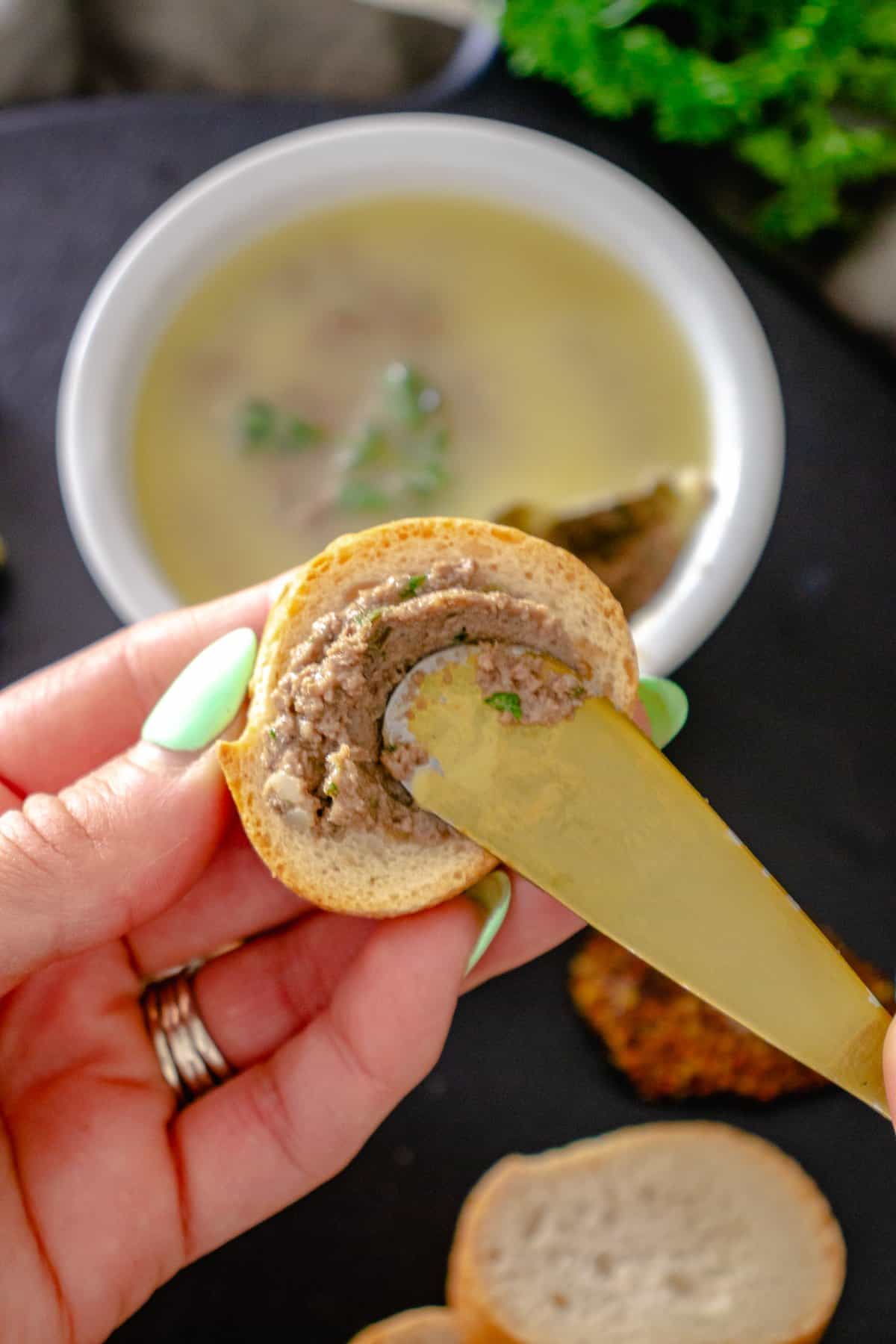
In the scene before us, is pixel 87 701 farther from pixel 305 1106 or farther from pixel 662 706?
pixel 662 706

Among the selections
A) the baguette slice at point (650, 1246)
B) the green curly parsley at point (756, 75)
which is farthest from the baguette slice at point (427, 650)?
the green curly parsley at point (756, 75)

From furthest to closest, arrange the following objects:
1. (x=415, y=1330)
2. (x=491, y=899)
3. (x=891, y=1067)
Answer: (x=415, y=1330), (x=491, y=899), (x=891, y=1067)

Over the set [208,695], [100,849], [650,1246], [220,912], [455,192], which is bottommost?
[650,1246]

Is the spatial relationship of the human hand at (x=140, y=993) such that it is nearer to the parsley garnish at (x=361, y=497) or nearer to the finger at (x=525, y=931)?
the finger at (x=525, y=931)

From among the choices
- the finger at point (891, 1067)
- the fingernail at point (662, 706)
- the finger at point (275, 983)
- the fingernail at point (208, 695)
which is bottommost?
the finger at point (275, 983)

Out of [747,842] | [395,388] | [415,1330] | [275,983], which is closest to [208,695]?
[275,983]

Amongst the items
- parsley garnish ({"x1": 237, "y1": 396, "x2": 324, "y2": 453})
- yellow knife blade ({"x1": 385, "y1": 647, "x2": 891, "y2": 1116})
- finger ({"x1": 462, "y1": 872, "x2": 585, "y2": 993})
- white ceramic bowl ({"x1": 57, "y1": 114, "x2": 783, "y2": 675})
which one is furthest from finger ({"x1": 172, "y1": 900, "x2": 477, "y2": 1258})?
parsley garnish ({"x1": 237, "y1": 396, "x2": 324, "y2": 453})

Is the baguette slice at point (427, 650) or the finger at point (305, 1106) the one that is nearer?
the baguette slice at point (427, 650)

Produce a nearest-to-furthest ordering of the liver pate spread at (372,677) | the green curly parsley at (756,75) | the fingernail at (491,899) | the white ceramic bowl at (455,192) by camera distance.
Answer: the liver pate spread at (372,677), the fingernail at (491,899), the white ceramic bowl at (455,192), the green curly parsley at (756,75)
